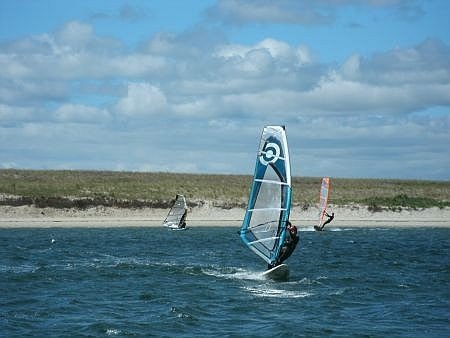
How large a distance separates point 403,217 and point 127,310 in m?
40.8

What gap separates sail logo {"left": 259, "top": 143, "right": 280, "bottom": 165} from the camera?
79.9 feet

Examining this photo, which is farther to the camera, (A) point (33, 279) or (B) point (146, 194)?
(B) point (146, 194)

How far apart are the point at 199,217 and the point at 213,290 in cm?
3183

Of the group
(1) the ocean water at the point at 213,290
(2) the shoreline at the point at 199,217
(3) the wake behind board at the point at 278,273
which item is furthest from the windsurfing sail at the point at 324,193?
(3) the wake behind board at the point at 278,273

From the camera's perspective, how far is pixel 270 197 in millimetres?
25031

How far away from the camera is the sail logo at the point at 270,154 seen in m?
24.4

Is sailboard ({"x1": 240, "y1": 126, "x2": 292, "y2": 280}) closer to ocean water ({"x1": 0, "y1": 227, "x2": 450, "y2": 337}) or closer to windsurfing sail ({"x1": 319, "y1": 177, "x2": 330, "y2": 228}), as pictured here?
ocean water ({"x1": 0, "y1": 227, "x2": 450, "y2": 337})

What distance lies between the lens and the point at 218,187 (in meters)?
67.9

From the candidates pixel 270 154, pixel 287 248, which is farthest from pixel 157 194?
pixel 270 154

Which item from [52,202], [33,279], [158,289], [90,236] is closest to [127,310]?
[158,289]

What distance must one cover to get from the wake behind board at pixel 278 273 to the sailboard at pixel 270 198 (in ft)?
0.12

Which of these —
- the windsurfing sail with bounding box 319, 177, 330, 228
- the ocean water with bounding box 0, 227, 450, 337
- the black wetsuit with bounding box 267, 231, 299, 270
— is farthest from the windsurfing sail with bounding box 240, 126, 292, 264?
the windsurfing sail with bounding box 319, 177, 330, 228

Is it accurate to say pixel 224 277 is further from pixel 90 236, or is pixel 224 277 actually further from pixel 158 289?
pixel 90 236

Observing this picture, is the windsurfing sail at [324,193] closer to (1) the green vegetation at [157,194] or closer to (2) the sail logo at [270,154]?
(1) the green vegetation at [157,194]
